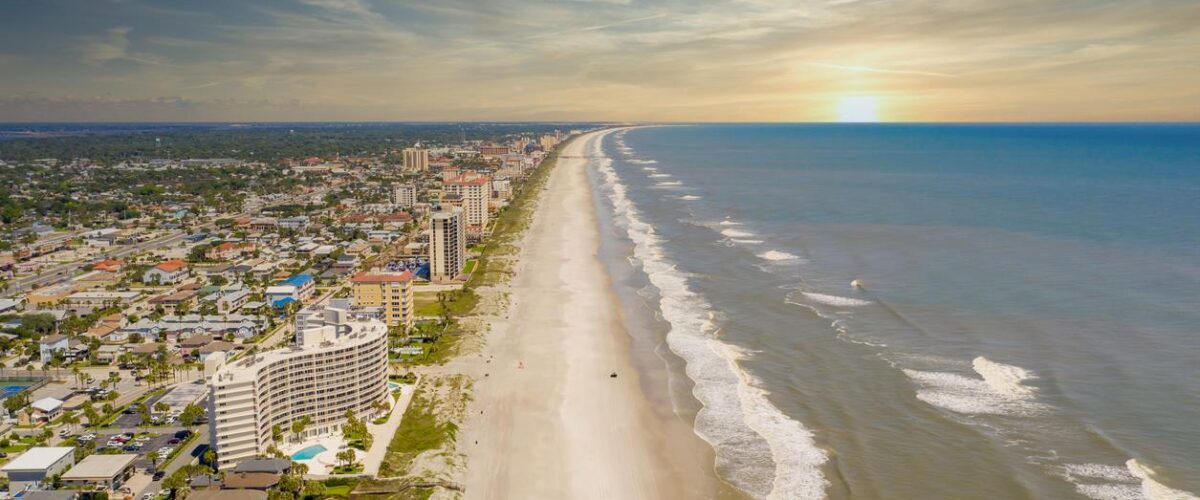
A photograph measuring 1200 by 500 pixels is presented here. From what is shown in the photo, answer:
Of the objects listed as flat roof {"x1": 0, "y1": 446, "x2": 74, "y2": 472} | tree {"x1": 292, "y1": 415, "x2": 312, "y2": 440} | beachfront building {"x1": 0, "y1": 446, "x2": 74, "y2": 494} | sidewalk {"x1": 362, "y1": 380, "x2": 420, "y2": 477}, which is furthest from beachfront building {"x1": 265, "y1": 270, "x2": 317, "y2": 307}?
beachfront building {"x1": 0, "y1": 446, "x2": 74, "y2": 494}

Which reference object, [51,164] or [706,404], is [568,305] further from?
[51,164]

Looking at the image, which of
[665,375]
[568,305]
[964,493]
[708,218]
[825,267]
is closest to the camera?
[964,493]

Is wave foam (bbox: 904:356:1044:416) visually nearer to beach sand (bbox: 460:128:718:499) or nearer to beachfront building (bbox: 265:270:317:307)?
beach sand (bbox: 460:128:718:499)

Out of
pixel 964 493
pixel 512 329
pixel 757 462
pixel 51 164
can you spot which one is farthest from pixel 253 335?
pixel 51 164

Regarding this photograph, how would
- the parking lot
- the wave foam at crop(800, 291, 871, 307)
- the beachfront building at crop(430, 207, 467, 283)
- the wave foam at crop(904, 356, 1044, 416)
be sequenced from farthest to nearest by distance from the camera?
the beachfront building at crop(430, 207, 467, 283), the wave foam at crop(800, 291, 871, 307), the wave foam at crop(904, 356, 1044, 416), the parking lot

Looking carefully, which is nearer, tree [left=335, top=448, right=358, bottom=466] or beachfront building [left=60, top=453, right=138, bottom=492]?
beachfront building [left=60, top=453, right=138, bottom=492]

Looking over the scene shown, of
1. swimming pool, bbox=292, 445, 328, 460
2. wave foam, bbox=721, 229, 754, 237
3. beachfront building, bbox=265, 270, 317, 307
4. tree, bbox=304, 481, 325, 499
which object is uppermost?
wave foam, bbox=721, 229, 754, 237

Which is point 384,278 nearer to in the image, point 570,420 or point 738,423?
point 570,420
